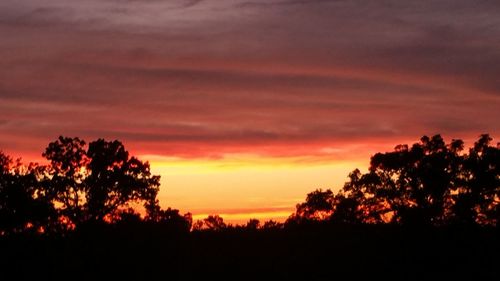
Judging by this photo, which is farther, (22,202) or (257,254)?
(22,202)

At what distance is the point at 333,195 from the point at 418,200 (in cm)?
1061

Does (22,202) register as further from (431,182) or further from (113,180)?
(431,182)

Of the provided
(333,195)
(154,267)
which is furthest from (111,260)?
(333,195)

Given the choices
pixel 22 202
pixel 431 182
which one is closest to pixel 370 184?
pixel 431 182

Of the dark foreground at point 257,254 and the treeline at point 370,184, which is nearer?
the dark foreground at point 257,254

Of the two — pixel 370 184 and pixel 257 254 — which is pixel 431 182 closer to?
pixel 370 184

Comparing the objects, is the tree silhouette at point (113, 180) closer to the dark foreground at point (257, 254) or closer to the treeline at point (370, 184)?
the treeline at point (370, 184)

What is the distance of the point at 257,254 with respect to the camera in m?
45.2

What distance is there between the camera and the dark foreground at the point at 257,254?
42.3 metres

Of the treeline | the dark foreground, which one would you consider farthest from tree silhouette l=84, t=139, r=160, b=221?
the dark foreground

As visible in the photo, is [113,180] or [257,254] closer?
[257,254]

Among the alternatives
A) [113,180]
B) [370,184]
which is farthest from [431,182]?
[113,180]

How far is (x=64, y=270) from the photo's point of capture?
42.2 m

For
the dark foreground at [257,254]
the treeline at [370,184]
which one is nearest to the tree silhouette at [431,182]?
the treeline at [370,184]
